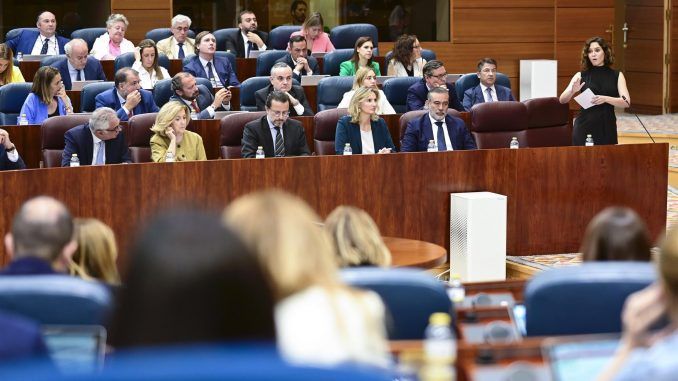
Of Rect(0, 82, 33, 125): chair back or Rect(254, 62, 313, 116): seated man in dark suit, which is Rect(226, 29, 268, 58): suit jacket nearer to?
Rect(254, 62, 313, 116): seated man in dark suit

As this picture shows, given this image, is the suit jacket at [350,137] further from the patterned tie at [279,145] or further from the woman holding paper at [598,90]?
the woman holding paper at [598,90]

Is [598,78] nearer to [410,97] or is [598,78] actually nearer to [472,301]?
[410,97]

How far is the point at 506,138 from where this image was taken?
7.81 meters

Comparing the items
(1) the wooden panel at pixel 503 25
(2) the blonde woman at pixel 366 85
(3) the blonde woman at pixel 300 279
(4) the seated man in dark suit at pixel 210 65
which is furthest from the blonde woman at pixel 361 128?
(1) the wooden panel at pixel 503 25

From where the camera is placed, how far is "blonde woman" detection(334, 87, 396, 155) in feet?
23.1

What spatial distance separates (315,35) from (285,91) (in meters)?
2.79

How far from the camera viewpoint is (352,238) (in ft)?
9.78

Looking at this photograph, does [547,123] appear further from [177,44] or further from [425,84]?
[177,44]

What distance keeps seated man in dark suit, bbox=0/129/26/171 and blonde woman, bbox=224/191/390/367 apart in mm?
4984

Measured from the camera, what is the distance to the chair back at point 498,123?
7715mm

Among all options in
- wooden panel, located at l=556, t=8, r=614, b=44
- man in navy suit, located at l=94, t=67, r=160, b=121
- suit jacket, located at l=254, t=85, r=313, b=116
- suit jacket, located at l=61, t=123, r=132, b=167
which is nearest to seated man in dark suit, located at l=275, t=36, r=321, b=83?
suit jacket, located at l=254, t=85, r=313, b=116

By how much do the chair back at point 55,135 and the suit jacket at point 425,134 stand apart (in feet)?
6.41

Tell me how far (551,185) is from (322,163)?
141 cm

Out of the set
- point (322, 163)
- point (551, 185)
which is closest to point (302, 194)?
point (322, 163)
